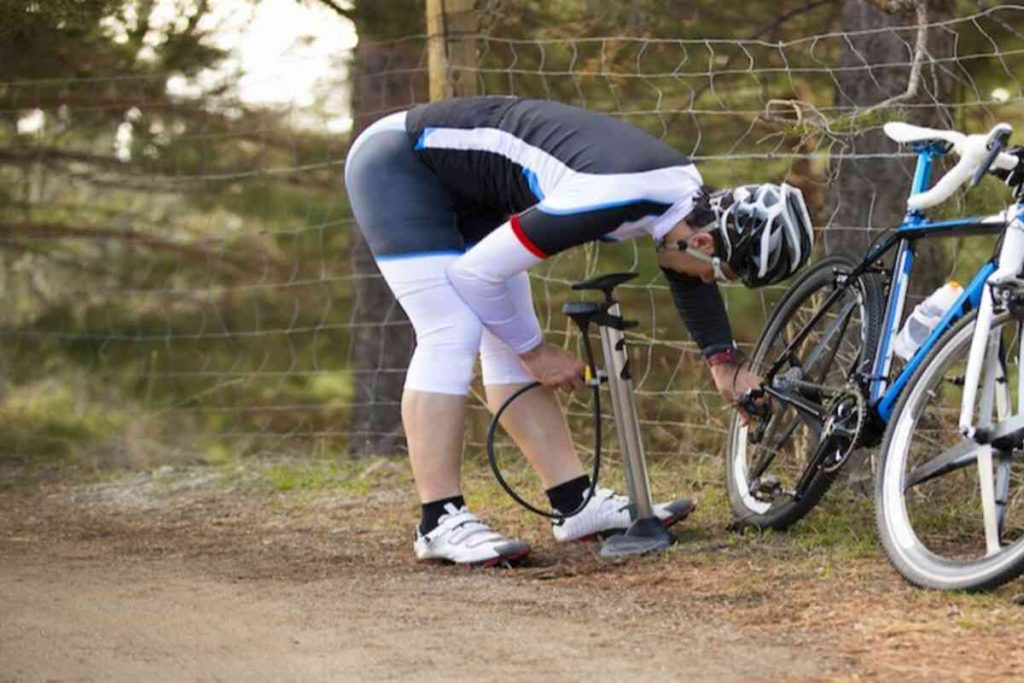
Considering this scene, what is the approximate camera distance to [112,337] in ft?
29.0

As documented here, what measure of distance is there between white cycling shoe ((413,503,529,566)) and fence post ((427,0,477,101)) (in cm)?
216

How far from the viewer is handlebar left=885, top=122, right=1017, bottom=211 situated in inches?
184

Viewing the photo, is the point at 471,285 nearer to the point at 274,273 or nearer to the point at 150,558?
the point at 150,558

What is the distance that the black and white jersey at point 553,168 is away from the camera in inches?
193

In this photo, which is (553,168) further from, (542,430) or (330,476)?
(330,476)

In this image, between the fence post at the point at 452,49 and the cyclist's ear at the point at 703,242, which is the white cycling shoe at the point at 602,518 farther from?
the fence post at the point at 452,49

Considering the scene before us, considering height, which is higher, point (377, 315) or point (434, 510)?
point (377, 315)

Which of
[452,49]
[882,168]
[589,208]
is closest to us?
[589,208]

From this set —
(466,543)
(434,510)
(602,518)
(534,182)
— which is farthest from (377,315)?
(534,182)

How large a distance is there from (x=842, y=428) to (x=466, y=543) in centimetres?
113

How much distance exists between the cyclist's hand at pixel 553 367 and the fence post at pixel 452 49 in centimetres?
193

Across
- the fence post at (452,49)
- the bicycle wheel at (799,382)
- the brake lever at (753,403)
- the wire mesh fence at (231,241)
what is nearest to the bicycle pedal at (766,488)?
the bicycle wheel at (799,382)

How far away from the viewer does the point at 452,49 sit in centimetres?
707

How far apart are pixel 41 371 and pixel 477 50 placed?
324 cm
